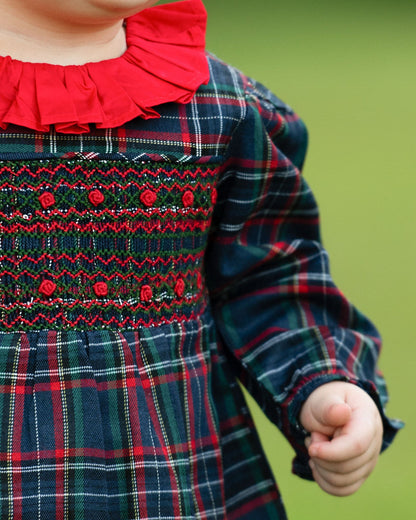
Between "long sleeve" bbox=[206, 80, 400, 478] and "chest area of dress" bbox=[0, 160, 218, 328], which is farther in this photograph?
"long sleeve" bbox=[206, 80, 400, 478]

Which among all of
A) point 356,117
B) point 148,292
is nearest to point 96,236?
point 148,292

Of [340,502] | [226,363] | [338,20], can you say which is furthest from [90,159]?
[338,20]

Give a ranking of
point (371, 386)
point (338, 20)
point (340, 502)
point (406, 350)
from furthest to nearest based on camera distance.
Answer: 1. point (338, 20)
2. point (406, 350)
3. point (340, 502)
4. point (371, 386)

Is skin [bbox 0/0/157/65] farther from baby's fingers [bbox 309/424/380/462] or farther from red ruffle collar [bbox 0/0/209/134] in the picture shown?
baby's fingers [bbox 309/424/380/462]

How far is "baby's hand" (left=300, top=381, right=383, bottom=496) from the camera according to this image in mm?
769

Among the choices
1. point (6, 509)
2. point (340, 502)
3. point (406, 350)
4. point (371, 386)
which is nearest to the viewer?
point (6, 509)

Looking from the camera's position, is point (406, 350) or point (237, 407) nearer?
point (237, 407)

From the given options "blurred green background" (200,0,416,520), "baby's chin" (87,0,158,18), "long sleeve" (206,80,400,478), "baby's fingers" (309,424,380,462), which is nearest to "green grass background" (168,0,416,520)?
"blurred green background" (200,0,416,520)

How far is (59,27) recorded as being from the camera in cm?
75

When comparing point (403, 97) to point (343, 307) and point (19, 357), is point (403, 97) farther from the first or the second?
point (19, 357)

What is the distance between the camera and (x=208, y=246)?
2.94ft

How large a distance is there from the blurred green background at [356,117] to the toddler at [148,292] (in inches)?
39.1

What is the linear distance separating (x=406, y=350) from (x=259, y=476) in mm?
1001

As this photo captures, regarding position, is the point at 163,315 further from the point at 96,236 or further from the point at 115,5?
the point at 115,5
